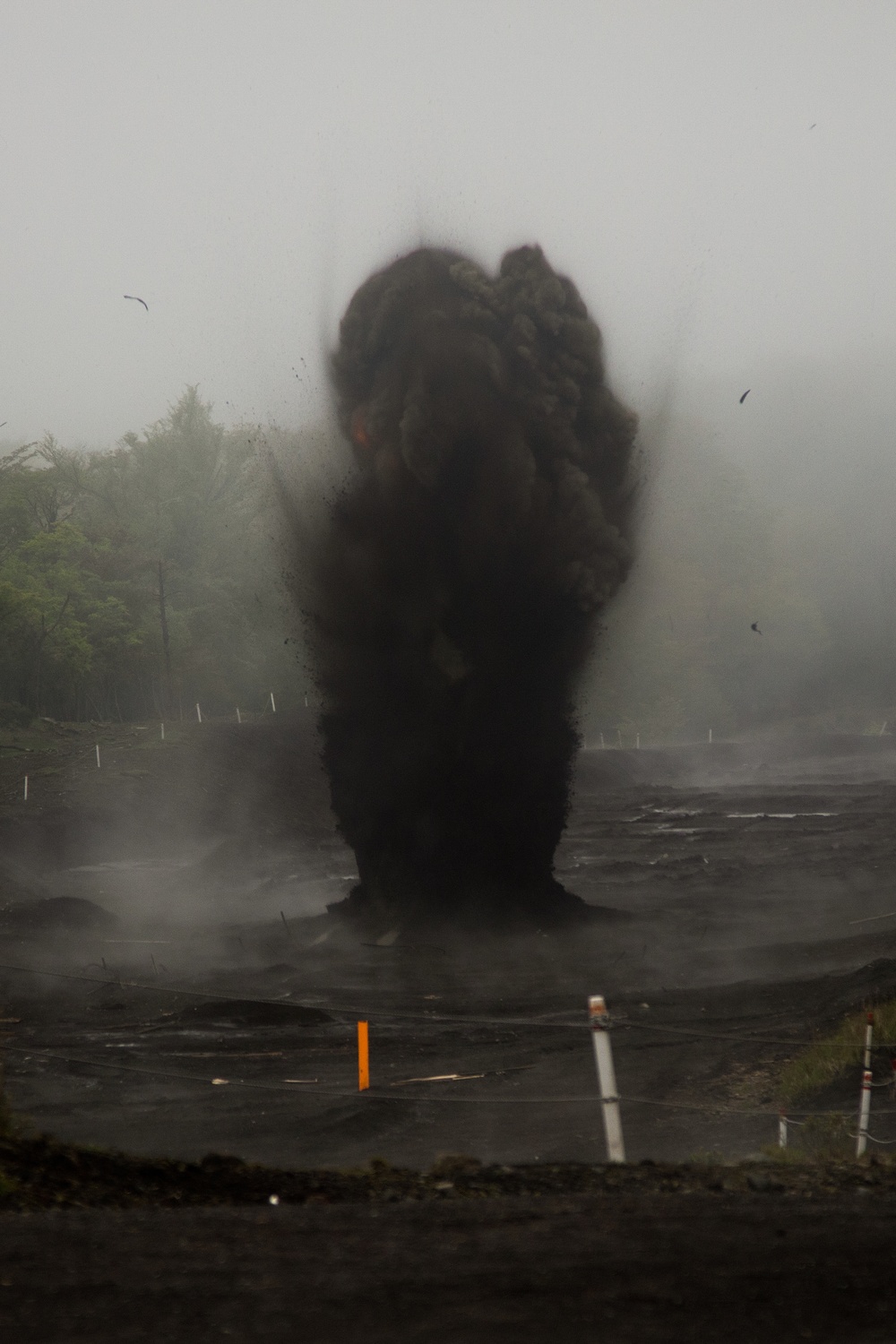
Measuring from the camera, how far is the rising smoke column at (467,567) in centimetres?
2759

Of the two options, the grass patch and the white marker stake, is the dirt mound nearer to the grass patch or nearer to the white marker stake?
the grass patch

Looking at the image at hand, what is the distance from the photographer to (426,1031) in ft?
63.4

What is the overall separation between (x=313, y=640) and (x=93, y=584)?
42244 mm

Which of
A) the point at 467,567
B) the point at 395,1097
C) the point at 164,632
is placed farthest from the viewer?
the point at 164,632

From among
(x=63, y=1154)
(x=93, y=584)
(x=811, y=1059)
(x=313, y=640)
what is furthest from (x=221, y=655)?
(x=63, y=1154)

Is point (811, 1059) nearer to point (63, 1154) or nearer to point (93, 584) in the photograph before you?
point (63, 1154)

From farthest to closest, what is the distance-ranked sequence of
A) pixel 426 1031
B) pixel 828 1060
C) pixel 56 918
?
pixel 56 918 → pixel 426 1031 → pixel 828 1060

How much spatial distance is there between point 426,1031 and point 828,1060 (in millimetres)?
6810

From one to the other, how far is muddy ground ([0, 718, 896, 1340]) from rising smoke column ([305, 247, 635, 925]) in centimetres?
267

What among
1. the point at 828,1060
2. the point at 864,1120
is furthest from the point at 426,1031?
the point at 864,1120

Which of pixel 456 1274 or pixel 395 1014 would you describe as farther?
pixel 395 1014

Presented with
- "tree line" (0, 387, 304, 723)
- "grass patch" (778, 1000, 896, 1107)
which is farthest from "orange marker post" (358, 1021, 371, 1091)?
"tree line" (0, 387, 304, 723)

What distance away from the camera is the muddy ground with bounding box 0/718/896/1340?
5.48 meters

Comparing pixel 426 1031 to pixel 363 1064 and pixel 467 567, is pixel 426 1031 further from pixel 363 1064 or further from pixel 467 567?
pixel 467 567
